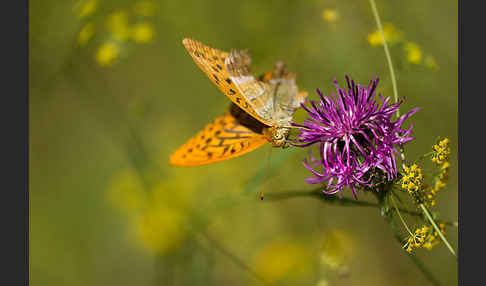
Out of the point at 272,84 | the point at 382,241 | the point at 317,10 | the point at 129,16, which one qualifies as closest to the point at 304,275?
the point at 382,241

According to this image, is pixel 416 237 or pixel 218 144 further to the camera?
pixel 218 144

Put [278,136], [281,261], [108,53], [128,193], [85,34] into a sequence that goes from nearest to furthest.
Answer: [278,136] < [85,34] < [108,53] < [281,261] < [128,193]

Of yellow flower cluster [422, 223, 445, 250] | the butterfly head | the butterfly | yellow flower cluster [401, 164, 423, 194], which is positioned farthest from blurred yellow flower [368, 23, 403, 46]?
yellow flower cluster [422, 223, 445, 250]

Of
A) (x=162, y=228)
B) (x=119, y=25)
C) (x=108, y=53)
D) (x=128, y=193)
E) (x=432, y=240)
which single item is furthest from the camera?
(x=128, y=193)

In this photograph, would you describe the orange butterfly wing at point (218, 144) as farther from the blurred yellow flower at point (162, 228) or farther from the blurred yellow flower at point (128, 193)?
the blurred yellow flower at point (128, 193)

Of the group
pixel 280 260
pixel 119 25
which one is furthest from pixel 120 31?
pixel 280 260

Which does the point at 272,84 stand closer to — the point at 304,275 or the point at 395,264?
the point at 304,275

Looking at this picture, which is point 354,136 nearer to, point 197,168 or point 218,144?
point 218,144
